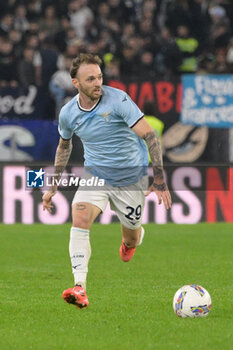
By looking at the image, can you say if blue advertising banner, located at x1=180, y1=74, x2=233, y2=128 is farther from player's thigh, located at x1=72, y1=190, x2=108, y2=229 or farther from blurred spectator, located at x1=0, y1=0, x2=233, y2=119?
player's thigh, located at x1=72, y1=190, x2=108, y2=229

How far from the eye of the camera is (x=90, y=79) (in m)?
7.23

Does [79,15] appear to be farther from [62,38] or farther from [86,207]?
[86,207]

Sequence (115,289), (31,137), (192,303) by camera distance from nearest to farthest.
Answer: (192,303) → (115,289) → (31,137)

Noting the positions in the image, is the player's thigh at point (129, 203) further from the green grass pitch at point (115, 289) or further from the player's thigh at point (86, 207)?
the green grass pitch at point (115, 289)

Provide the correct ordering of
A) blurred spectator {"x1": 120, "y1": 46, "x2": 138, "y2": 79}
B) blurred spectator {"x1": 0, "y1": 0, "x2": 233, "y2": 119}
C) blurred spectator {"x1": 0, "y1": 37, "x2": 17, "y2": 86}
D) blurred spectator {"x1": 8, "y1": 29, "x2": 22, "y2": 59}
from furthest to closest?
blurred spectator {"x1": 8, "y1": 29, "x2": 22, "y2": 59} → blurred spectator {"x1": 120, "y1": 46, "x2": 138, "y2": 79} → blurred spectator {"x1": 0, "y1": 37, "x2": 17, "y2": 86} → blurred spectator {"x1": 0, "y1": 0, "x2": 233, "y2": 119}

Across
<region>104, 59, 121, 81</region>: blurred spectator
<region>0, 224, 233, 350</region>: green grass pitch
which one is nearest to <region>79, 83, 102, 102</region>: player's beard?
<region>0, 224, 233, 350</region>: green grass pitch

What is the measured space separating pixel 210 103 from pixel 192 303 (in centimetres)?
1020

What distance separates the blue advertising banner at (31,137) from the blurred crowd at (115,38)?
73 cm

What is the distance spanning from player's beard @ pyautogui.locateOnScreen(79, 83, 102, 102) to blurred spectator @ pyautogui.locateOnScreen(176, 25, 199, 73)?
11.9m

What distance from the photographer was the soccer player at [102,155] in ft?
23.6

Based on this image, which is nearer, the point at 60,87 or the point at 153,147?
the point at 153,147

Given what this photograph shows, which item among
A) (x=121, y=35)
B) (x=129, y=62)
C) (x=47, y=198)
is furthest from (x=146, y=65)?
(x=47, y=198)

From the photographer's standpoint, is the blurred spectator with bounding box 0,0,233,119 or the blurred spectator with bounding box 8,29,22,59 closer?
the blurred spectator with bounding box 0,0,233,119

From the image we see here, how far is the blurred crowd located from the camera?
1788 centimetres
